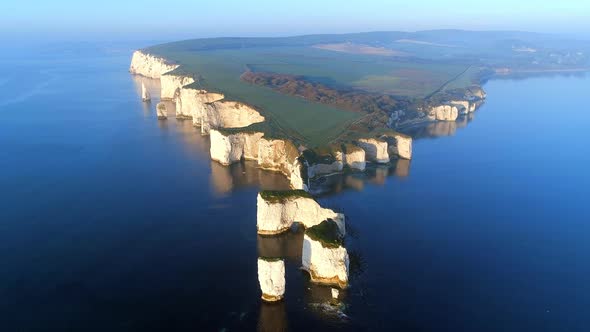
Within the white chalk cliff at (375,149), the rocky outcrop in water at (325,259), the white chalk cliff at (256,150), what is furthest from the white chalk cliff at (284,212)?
the white chalk cliff at (375,149)

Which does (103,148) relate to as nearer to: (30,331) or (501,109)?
(30,331)

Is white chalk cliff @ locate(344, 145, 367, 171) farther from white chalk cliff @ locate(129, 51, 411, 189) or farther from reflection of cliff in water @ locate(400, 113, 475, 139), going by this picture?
reflection of cliff in water @ locate(400, 113, 475, 139)

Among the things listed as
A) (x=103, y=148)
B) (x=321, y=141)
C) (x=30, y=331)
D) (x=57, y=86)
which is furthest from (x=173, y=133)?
(x=57, y=86)

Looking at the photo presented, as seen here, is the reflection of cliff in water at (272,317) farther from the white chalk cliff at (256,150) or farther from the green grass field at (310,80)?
the green grass field at (310,80)

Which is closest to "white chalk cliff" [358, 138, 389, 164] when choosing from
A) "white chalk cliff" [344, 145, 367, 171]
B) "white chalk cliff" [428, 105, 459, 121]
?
"white chalk cliff" [344, 145, 367, 171]

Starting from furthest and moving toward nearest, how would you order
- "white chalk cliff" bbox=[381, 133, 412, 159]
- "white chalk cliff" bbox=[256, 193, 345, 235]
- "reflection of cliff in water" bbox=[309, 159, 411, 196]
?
"white chalk cliff" bbox=[381, 133, 412, 159] → "reflection of cliff in water" bbox=[309, 159, 411, 196] → "white chalk cliff" bbox=[256, 193, 345, 235]
